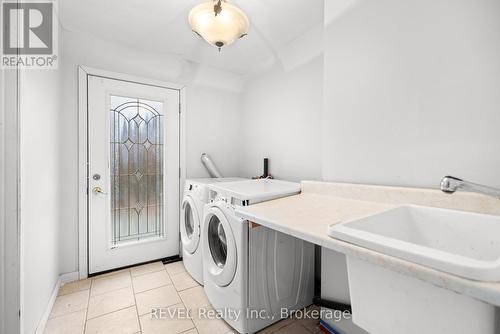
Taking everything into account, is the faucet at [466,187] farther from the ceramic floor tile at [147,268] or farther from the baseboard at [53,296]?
the ceramic floor tile at [147,268]

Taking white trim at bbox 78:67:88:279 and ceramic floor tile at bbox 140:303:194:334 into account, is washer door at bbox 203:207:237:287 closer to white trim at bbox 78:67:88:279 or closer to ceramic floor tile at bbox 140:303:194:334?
ceramic floor tile at bbox 140:303:194:334

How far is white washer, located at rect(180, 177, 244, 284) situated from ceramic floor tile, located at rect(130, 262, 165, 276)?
0.32 m

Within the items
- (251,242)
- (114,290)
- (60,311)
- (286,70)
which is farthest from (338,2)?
(60,311)

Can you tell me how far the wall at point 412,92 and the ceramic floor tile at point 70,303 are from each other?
2190 mm

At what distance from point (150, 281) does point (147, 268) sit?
28 centimetres

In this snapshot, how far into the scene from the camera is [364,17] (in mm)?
1299

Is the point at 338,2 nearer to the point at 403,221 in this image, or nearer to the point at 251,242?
the point at 403,221

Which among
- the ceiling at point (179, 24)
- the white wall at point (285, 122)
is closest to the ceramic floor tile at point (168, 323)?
the white wall at point (285, 122)

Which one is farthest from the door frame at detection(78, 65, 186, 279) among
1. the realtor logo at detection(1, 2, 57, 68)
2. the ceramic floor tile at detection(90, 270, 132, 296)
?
the realtor logo at detection(1, 2, 57, 68)

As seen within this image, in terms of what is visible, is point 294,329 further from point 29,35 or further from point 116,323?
point 29,35

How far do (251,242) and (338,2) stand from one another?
1710 millimetres

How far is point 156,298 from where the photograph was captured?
1.81 meters

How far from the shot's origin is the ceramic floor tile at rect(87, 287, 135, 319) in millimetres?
1646

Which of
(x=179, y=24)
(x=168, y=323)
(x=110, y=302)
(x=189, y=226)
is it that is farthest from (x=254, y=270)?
(x=179, y=24)
